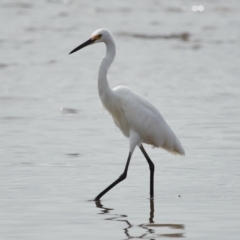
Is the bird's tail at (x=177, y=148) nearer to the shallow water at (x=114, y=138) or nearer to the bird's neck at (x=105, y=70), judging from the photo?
the shallow water at (x=114, y=138)

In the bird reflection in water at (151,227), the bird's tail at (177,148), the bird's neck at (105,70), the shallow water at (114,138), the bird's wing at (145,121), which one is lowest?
the shallow water at (114,138)

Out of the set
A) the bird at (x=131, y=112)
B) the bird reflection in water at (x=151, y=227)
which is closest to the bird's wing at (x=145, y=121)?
the bird at (x=131, y=112)

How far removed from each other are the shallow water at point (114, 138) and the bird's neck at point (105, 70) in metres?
0.95

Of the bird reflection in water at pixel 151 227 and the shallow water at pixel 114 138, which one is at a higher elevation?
the bird reflection in water at pixel 151 227

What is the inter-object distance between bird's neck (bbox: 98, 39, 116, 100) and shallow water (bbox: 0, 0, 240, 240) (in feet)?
3.13

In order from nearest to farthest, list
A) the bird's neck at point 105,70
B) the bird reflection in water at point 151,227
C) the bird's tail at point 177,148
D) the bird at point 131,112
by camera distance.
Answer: the bird reflection in water at point 151,227 < the bird's neck at point 105,70 < the bird at point 131,112 < the bird's tail at point 177,148

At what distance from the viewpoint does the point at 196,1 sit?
91.4 feet

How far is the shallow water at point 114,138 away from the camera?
6062 millimetres

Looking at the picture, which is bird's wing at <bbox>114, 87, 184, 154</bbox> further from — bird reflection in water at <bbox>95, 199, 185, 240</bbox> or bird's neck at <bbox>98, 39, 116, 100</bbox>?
bird reflection in water at <bbox>95, 199, 185, 240</bbox>

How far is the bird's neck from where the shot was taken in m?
7.03

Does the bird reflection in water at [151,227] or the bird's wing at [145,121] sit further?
the bird's wing at [145,121]

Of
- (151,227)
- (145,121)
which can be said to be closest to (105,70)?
(145,121)

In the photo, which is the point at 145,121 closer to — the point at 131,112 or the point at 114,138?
the point at 131,112

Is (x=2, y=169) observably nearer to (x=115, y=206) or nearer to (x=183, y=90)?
(x=115, y=206)
